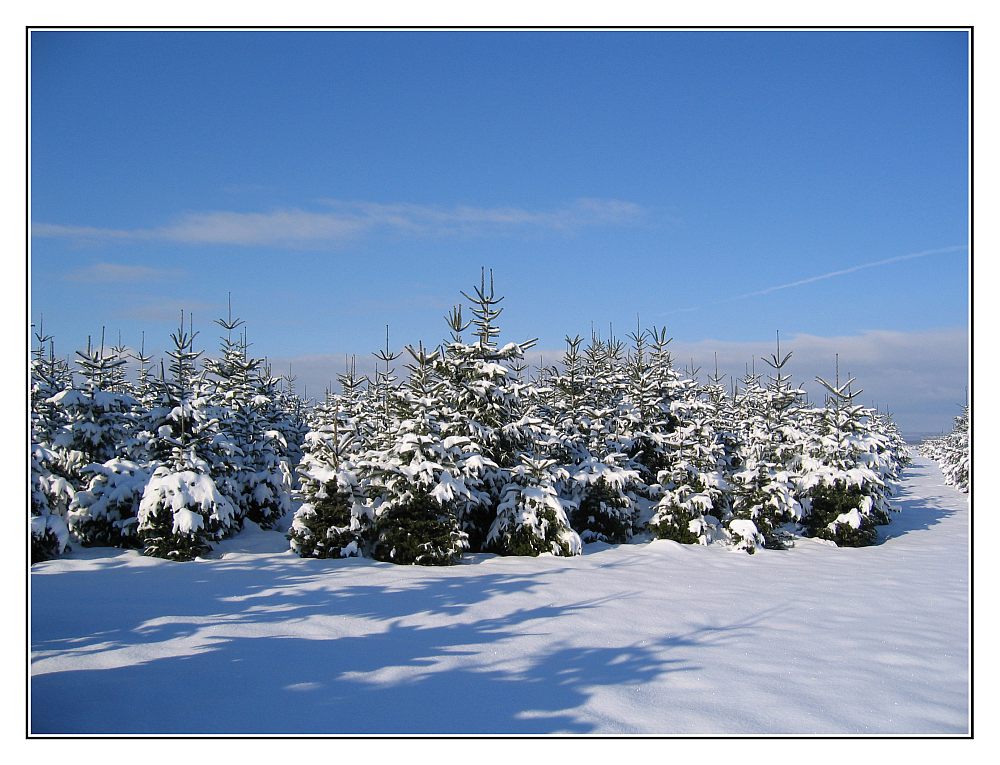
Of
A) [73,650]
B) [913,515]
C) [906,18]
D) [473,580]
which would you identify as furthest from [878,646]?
[913,515]

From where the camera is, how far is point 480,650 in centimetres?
869

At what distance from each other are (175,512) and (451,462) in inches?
285

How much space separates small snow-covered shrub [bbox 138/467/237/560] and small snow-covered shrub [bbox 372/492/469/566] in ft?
14.1

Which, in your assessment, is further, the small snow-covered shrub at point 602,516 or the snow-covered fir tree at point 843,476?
the snow-covered fir tree at point 843,476

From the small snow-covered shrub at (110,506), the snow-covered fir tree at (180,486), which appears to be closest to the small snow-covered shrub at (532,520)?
the snow-covered fir tree at (180,486)

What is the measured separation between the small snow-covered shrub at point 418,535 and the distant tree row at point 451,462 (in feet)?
0.13

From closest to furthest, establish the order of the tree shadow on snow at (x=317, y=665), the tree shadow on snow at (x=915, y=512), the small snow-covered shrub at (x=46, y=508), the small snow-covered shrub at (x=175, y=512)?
the tree shadow on snow at (x=317, y=665) → the small snow-covered shrub at (x=46, y=508) → the small snow-covered shrub at (x=175, y=512) → the tree shadow on snow at (x=915, y=512)

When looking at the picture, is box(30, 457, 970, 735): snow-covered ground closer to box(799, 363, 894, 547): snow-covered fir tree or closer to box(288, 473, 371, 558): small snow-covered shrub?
box(288, 473, 371, 558): small snow-covered shrub

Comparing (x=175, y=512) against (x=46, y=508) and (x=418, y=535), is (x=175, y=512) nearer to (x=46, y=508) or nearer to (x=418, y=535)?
(x=46, y=508)

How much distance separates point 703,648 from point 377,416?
1806 centimetres

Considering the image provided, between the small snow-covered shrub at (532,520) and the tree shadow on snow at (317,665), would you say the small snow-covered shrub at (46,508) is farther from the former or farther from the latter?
the small snow-covered shrub at (532,520)

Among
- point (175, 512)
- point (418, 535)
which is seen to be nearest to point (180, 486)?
point (175, 512)

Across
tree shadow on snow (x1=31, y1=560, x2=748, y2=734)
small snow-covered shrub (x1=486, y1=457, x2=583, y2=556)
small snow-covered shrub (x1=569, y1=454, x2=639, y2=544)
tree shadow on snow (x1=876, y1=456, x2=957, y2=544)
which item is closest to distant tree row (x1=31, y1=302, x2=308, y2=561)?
tree shadow on snow (x1=31, y1=560, x2=748, y2=734)

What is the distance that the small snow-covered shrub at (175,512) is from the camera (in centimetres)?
1571
